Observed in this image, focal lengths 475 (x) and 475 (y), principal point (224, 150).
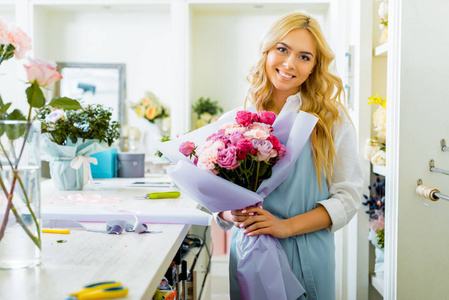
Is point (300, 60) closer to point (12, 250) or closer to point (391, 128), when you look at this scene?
point (391, 128)

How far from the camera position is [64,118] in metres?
2.08

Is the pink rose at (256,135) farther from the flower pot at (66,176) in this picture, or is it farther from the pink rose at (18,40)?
the flower pot at (66,176)

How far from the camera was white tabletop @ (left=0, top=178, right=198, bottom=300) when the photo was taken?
2.84 ft

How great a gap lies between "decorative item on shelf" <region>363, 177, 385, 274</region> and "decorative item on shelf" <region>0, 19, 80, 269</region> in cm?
163

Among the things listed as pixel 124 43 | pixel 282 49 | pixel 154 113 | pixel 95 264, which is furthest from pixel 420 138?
pixel 124 43

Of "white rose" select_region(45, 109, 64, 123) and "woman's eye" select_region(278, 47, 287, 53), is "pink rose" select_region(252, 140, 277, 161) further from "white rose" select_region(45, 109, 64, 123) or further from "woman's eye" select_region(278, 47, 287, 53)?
"white rose" select_region(45, 109, 64, 123)

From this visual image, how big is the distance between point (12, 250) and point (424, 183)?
1.47m

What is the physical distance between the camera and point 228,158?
1.20 meters

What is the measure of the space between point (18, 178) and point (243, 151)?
532 millimetres

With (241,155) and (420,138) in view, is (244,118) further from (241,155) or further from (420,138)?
(420,138)

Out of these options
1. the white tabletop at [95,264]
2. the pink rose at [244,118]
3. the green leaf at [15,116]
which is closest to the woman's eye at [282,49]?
the pink rose at [244,118]

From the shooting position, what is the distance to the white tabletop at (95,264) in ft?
2.84

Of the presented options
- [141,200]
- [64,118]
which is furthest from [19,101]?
[141,200]

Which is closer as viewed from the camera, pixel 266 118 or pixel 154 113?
pixel 266 118
